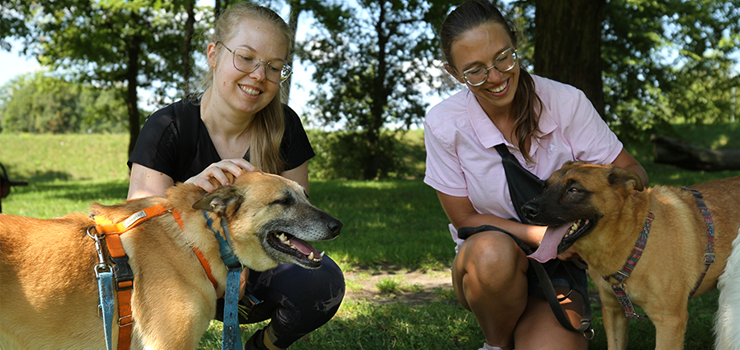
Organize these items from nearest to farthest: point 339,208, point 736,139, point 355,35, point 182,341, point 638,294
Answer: point 182,341 → point 638,294 → point 339,208 → point 355,35 → point 736,139

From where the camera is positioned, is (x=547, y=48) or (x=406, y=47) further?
(x=406, y=47)

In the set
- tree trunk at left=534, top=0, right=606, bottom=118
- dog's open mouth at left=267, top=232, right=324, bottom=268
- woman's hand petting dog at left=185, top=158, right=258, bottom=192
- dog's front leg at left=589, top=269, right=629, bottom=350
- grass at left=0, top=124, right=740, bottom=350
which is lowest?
grass at left=0, top=124, right=740, bottom=350

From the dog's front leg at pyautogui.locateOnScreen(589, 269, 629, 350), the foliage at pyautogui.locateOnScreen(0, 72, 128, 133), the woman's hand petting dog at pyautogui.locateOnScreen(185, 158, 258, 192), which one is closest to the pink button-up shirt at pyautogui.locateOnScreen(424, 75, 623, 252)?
the dog's front leg at pyautogui.locateOnScreen(589, 269, 629, 350)

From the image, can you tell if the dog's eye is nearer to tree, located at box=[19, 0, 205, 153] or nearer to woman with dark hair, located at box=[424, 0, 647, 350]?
woman with dark hair, located at box=[424, 0, 647, 350]

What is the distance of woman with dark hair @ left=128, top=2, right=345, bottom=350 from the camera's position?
2.91 metres

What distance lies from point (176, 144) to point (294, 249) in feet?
3.13

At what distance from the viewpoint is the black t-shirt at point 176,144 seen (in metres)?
2.91

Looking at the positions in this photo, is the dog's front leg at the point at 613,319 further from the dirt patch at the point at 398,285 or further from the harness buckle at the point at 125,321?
the harness buckle at the point at 125,321

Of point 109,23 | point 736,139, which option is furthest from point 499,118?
point 736,139

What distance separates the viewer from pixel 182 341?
7.79 feet

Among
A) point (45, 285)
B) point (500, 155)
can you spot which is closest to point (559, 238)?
point (500, 155)

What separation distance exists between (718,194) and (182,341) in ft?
10.9

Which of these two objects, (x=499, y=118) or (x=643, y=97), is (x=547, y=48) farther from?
(x=643, y=97)

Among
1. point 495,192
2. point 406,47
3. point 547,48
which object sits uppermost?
point 406,47
